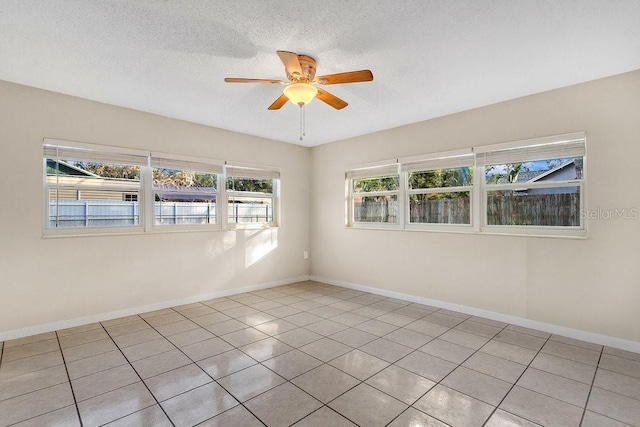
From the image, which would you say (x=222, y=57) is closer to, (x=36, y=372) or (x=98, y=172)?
(x=98, y=172)

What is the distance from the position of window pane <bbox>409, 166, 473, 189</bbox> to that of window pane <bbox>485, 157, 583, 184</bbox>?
240 millimetres

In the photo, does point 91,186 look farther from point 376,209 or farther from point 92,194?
point 376,209

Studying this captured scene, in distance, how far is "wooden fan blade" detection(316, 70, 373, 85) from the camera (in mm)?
2232

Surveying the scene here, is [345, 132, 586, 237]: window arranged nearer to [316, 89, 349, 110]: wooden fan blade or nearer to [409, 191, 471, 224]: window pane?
[409, 191, 471, 224]: window pane

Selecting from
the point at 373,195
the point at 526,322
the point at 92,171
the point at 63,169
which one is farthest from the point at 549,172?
the point at 63,169

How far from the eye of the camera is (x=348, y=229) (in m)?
5.07

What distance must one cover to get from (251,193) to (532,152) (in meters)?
3.74

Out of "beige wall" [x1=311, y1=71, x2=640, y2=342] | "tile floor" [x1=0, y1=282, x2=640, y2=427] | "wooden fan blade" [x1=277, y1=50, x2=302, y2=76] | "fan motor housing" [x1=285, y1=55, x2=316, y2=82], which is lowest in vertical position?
"tile floor" [x1=0, y1=282, x2=640, y2=427]

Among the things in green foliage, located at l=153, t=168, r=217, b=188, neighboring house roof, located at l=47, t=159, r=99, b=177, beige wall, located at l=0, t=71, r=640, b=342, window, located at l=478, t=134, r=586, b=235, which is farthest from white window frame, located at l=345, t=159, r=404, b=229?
neighboring house roof, located at l=47, t=159, r=99, b=177

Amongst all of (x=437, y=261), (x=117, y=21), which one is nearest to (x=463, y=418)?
(x=437, y=261)

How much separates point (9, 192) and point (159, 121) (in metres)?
1.65

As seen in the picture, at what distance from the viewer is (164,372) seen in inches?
94.3

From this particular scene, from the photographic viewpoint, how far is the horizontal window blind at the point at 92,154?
3.22 metres

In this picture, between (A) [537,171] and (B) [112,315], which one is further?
(B) [112,315]
